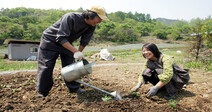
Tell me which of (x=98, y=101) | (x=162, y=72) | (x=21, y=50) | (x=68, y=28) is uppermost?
(x=68, y=28)

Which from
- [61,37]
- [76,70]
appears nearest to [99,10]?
[61,37]

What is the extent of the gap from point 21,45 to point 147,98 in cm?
1340

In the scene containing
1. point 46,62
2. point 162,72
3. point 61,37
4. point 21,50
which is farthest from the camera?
point 21,50

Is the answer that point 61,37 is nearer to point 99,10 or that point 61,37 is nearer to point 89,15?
point 89,15

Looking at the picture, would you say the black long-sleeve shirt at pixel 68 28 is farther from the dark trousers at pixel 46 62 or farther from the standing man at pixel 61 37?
the dark trousers at pixel 46 62

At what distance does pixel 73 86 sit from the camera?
2.83 meters

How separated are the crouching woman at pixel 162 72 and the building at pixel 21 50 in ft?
41.2

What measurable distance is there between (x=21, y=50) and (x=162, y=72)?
1356 centimetres

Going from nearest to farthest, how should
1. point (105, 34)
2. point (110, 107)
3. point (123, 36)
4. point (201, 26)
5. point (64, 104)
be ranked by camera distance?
point (110, 107) < point (64, 104) < point (201, 26) < point (123, 36) < point (105, 34)

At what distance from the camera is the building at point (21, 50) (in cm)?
1270

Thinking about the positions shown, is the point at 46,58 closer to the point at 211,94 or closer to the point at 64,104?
the point at 64,104

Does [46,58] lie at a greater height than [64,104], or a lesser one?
greater

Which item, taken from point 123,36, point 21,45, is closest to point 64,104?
point 21,45

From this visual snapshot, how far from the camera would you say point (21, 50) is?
13156 mm
